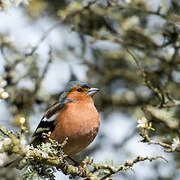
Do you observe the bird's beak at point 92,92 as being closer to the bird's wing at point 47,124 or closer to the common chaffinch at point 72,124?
the common chaffinch at point 72,124

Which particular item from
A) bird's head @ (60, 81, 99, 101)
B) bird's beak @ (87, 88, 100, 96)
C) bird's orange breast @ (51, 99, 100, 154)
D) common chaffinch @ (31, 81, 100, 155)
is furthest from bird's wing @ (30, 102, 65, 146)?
A: bird's beak @ (87, 88, 100, 96)

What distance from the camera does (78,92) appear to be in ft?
20.3

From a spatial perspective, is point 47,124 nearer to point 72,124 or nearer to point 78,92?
point 72,124

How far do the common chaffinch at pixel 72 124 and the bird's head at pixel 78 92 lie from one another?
0.08 m

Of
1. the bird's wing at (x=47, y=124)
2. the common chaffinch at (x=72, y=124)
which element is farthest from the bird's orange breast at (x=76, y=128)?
the bird's wing at (x=47, y=124)

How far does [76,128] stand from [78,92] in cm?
116

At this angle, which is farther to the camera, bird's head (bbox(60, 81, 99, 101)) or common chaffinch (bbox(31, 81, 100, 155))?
bird's head (bbox(60, 81, 99, 101))

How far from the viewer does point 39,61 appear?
301 inches

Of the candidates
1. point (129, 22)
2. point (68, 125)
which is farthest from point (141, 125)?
point (129, 22)

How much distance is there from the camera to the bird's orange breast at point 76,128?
5117 millimetres

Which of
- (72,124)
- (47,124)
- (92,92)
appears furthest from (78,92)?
(72,124)

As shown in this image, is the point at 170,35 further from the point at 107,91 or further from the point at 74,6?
the point at 107,91

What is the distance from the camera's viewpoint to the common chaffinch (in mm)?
5137

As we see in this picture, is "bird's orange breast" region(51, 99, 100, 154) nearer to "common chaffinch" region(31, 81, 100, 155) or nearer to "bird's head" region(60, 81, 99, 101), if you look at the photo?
"common chaffinch" region(31, 81, 100, 155)
